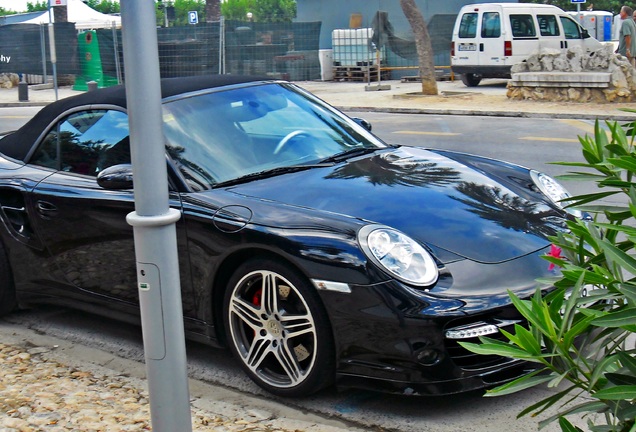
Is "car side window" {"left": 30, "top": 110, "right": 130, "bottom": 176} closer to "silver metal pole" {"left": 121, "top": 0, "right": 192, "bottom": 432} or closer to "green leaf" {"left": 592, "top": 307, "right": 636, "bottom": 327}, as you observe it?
"silver metal pole" {"left": 121, "top": 0, "right": 192, "bottom": 432}

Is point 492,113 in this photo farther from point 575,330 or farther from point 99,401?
point 575,330

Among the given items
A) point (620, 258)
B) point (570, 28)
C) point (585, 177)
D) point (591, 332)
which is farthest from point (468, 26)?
point (620, 258)

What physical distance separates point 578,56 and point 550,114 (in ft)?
9.49

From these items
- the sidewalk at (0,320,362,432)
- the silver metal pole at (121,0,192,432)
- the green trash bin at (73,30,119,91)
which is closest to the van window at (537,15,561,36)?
the green trash bin at (73,30,119,91)

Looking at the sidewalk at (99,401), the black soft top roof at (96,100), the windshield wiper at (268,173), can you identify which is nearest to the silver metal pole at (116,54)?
the black soft top roof at (96,100)

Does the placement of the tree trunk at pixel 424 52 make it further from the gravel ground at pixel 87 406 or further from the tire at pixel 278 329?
the tire at pixel 278 329

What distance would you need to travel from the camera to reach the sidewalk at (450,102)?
56.2 feet

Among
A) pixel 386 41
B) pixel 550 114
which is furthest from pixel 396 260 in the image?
pixel 386 41

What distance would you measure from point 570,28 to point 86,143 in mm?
22330

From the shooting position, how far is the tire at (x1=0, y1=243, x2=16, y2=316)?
5488mm

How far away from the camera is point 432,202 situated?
175 inches

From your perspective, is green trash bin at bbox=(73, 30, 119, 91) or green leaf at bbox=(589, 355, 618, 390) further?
green trash bin at bbox=(73, 30, 119, 91)

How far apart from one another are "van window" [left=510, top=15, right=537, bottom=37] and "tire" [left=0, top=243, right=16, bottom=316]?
827 inches

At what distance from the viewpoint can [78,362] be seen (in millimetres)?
4832
